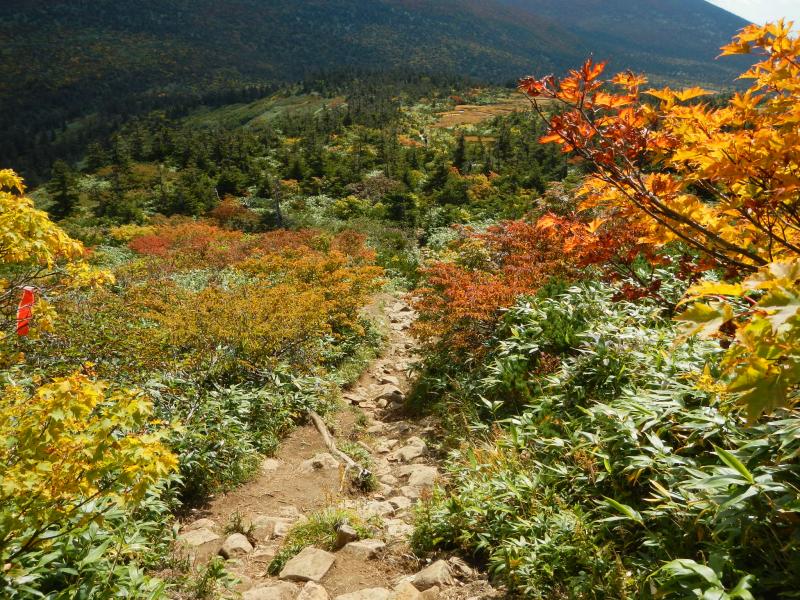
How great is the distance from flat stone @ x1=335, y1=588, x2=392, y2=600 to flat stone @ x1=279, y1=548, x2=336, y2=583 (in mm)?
311

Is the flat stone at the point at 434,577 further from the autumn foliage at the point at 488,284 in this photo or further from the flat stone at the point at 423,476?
the autumn foliage at the point at 488,284

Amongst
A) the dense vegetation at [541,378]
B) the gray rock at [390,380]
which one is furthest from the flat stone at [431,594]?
the gray rock at [390,380]

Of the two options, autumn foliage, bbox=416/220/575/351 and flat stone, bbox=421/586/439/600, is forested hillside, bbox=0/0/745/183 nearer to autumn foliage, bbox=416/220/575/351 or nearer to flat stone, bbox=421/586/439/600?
autumn foliage, bbox=416/220/575/351

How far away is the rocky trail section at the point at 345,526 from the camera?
2963 mm

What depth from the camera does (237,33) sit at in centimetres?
13388

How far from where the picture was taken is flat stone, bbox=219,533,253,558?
3465mm

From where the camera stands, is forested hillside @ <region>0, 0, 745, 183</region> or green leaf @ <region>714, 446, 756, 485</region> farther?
forested hillside @ <region>0, 0, 745, 183</region>

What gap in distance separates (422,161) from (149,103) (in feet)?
224

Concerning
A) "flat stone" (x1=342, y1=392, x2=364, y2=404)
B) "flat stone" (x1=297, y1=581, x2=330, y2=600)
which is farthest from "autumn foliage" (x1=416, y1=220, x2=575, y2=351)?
"flat stone" (x1=297, y1=581, x2=330, y2=600)

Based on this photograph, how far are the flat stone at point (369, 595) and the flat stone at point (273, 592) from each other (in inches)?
13.3

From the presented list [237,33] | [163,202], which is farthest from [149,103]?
[237,33]

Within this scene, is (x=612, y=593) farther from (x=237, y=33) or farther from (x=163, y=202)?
(x=237, y=33)

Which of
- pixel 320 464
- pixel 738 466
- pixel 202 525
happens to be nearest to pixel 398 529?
pixel 320 464

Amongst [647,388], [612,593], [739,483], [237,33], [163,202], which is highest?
[237,33]
